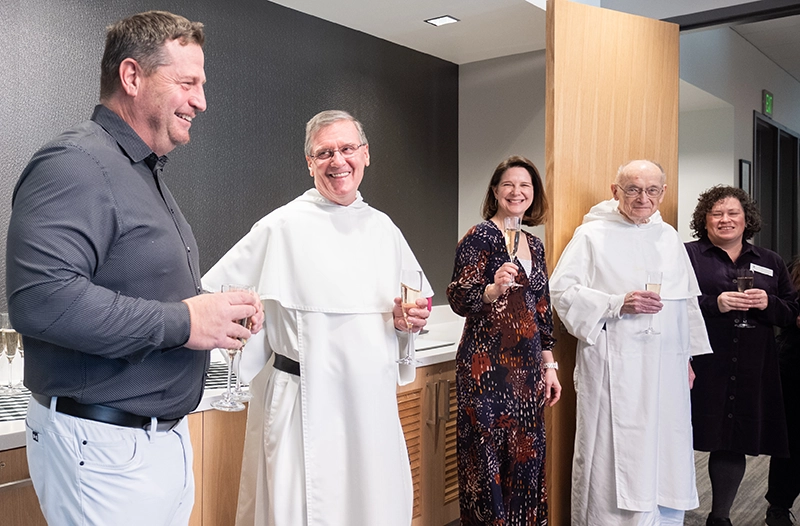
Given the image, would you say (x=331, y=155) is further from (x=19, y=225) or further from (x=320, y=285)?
(x=19, y=225)

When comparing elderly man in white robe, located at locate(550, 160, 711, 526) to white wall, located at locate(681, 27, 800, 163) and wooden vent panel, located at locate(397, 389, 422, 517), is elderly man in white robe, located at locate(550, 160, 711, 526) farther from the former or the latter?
white wall, located at locate(681, 27, 800, 163)

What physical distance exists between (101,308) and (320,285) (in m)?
0.93

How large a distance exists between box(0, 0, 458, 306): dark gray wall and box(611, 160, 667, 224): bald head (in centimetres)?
134

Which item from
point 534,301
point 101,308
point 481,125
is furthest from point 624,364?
point 101,308

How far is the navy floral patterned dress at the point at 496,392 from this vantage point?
262cm

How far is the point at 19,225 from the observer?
1159 mm

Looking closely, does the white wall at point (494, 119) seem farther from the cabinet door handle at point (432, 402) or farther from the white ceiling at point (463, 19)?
the cabinet door handle at point (432, 402)

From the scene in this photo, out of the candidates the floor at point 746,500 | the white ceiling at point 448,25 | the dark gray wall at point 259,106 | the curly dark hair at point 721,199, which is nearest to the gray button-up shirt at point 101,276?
the dark gray wall at point 259,106

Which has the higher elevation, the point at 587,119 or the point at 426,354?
the point at 587,119

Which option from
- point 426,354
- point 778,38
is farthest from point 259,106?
point 778,38

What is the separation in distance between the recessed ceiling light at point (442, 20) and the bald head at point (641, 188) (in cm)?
115

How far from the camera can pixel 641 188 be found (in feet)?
9.71

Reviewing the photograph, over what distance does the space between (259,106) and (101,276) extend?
6.98 ft

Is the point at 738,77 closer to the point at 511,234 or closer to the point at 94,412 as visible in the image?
the point at 511,234
